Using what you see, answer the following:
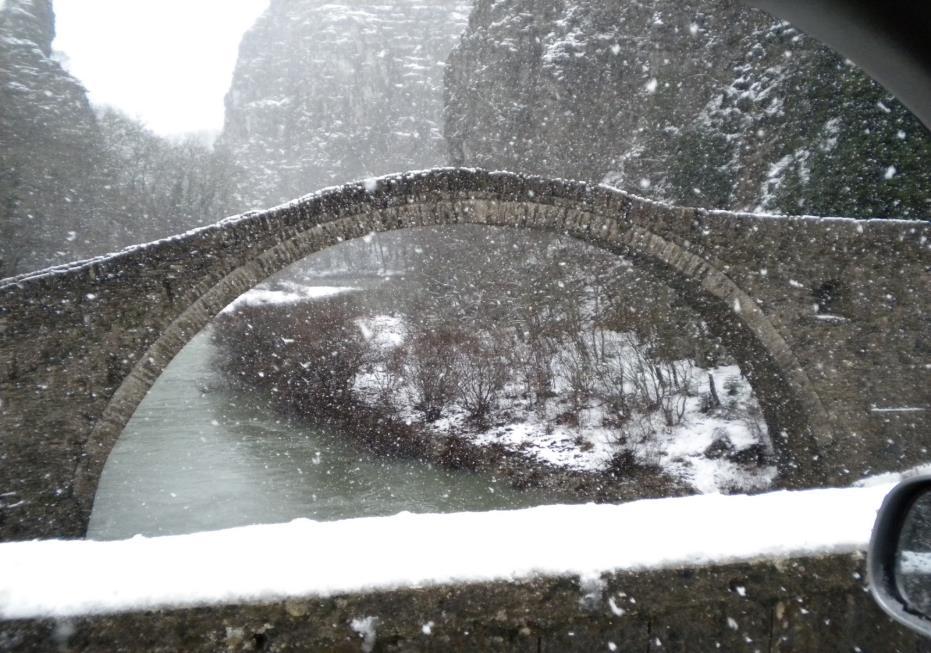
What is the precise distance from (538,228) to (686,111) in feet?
30.1

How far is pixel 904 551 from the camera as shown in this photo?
3.96 ft

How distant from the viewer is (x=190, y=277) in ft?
17.9

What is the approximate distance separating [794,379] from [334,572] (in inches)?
265

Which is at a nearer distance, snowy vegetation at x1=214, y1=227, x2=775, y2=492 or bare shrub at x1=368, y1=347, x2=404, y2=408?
snowy vegetation at x1=214, y1=227, x2=775, y2=492

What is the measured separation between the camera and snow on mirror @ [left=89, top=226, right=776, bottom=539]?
8.70 m

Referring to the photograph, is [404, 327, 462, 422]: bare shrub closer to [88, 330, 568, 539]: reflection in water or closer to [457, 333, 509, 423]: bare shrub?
[457, 333, 509, 423]: bare shrub

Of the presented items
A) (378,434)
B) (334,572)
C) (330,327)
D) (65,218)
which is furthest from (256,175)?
(334,572)

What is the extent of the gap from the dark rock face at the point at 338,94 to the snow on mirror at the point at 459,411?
109 feet

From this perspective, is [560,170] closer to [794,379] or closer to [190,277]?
[794,379]

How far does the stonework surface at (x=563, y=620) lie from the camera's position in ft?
4.07

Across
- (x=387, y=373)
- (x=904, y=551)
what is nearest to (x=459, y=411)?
(x=387, y=373)

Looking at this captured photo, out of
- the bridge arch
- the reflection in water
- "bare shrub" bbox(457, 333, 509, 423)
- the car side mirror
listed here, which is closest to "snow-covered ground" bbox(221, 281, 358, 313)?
the reflection in water

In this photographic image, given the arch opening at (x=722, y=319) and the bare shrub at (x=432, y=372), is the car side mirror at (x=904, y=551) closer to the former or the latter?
the arch opening at (x=722, y=319)

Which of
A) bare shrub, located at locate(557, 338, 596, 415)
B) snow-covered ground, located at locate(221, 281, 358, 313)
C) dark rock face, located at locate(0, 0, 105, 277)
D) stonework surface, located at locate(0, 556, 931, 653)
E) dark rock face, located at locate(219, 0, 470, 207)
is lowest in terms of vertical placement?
stonework surface, located at locate(0, 556, 931, 653)
